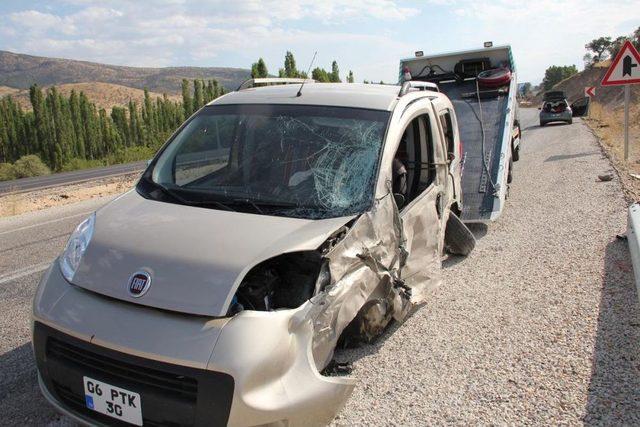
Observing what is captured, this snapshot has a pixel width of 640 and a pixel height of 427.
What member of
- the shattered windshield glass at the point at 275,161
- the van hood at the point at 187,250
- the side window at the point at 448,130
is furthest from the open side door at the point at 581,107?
the van hood at the point at 187,250

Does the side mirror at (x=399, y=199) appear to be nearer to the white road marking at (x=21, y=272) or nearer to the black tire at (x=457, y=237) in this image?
the black tire at (x=457, y=237)

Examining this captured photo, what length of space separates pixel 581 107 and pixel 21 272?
32472 millimetres

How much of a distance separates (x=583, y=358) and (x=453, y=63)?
8.52 m

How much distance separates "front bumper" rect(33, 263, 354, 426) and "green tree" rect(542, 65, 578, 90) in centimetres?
11333

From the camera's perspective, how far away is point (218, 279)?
2.62m

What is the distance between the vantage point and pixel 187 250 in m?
2.79

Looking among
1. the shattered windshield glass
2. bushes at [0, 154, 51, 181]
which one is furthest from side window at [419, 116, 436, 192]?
bushes at [0, 154, 51, 181]

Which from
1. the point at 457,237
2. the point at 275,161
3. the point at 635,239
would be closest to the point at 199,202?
the point at 275,161

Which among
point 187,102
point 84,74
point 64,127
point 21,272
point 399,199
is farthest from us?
point 84,74

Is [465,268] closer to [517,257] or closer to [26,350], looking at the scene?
[517,257]

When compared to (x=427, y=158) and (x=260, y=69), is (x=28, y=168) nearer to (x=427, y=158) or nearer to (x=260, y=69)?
(x=260, y=69)

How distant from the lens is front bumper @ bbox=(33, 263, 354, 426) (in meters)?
2.36

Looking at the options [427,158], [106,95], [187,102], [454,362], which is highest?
[427,158]

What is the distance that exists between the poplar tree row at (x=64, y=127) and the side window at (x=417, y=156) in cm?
4655
